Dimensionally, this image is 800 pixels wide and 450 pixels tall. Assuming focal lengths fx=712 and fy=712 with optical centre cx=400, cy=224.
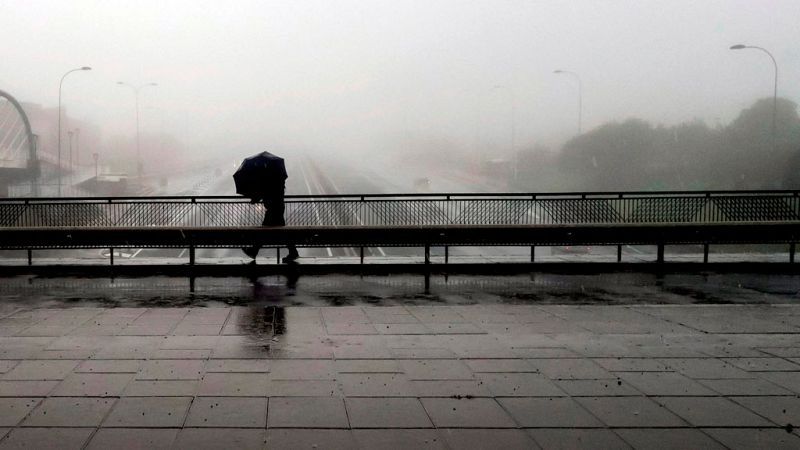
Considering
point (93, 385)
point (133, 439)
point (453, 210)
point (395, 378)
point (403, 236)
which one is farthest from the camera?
point (453, 210)

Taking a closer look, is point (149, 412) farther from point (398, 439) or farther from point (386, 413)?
point (398, 439)

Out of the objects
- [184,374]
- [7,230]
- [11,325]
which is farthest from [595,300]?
[7,230]

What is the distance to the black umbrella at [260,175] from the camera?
13586 mm

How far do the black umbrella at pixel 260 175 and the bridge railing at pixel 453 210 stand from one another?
4.23ft

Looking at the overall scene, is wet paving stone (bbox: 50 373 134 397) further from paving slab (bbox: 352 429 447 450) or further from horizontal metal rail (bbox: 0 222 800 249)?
horizontal metal rail (bbox: 0 222 800 249)

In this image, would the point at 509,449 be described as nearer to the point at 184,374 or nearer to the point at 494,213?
the point at 184,374

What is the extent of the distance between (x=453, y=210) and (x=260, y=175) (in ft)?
15.9

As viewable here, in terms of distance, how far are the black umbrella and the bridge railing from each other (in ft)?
4.23

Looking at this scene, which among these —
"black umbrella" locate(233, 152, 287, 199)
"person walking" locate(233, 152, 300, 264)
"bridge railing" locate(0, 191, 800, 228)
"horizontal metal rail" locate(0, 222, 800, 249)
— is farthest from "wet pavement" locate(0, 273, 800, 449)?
"bridge railing" locate(0, 191, 800, 228)

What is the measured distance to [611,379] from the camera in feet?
19.9

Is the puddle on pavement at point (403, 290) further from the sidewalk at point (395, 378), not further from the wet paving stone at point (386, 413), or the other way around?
the wet paving stone at point (386, 413)

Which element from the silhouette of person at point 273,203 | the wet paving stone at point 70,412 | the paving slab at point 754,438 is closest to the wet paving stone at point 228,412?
the wet paving stone at point 70,412

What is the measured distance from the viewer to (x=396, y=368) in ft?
20.9

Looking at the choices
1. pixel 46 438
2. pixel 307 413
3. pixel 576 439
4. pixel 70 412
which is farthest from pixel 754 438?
pixel 70 412
